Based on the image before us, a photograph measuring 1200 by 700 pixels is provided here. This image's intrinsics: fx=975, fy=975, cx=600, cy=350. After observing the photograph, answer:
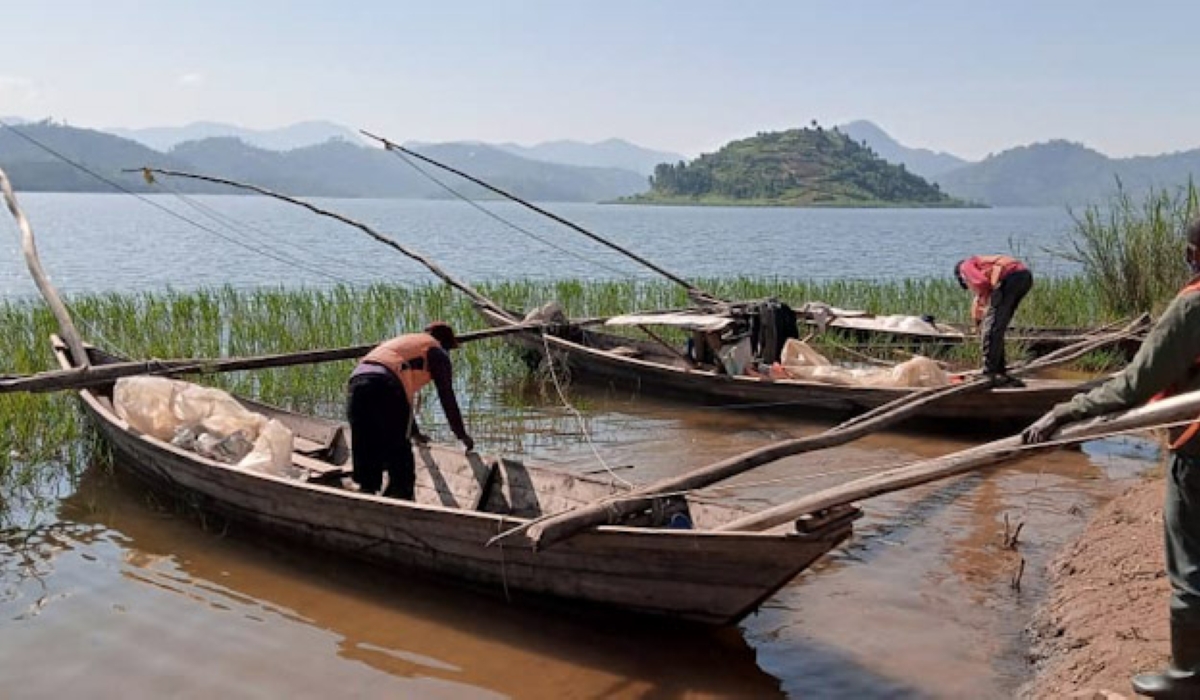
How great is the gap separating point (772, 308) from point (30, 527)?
21.8 feet

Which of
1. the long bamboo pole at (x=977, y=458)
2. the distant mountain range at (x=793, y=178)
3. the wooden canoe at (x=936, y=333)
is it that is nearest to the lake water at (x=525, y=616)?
the long bamboo pole at (x=977, y=458)

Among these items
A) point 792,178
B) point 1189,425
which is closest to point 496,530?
point 1189,425

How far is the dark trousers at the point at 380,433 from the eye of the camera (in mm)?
5367

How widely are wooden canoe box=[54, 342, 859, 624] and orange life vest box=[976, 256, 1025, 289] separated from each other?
151 inches

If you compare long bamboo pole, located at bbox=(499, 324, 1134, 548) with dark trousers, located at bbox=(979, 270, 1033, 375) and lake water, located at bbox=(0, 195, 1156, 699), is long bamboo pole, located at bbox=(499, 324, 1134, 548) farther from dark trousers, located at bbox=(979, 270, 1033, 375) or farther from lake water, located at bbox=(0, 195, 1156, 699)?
dark trousers, located at bbox=(979, 270, 1033, 375)

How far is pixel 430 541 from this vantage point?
197 inches

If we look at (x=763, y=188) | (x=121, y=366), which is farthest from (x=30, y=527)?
(x=763, y=188)

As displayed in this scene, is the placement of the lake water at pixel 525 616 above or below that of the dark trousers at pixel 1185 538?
below

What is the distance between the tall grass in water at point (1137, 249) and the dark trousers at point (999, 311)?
193 inches

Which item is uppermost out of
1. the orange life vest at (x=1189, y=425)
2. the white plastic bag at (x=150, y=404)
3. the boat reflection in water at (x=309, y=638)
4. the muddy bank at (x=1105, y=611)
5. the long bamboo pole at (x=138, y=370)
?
the orange life vest at (x=1189, y=425)

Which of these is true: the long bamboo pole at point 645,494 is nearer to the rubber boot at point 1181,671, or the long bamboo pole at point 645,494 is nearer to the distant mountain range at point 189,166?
the rubber boot at point 1181,671

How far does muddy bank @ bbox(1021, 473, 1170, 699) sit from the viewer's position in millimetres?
3707

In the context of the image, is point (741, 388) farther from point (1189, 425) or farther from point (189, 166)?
point (189, 166)

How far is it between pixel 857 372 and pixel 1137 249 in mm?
4835
